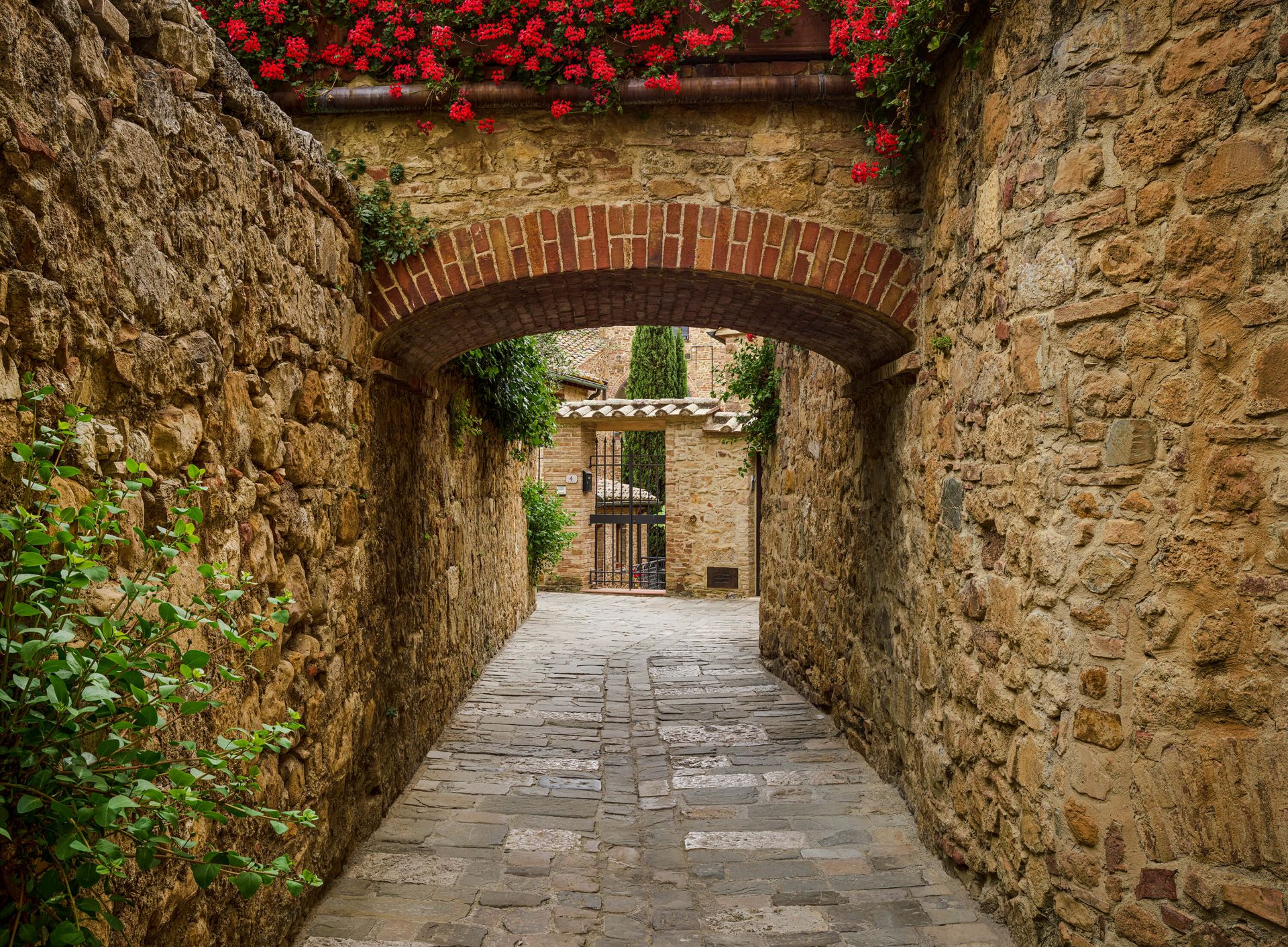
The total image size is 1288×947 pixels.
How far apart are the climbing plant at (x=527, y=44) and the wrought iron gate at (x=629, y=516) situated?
8.39m

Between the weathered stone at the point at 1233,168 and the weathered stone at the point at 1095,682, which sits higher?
the weathered stone at the point at 1233,168

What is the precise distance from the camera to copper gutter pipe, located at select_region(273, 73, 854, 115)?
3889 millimetres

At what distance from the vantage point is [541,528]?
10.8m

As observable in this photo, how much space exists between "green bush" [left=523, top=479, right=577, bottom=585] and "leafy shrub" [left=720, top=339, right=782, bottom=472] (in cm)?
312

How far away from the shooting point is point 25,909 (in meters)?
1.48

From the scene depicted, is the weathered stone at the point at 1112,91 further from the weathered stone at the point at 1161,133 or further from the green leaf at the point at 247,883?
the green leaf at the point at 247,883

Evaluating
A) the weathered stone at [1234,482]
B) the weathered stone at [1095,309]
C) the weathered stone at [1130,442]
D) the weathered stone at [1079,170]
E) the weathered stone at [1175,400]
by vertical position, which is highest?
the weathered stone at [1079,170]

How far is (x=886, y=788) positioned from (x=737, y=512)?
27.2 ft

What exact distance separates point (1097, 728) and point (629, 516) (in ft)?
35.9

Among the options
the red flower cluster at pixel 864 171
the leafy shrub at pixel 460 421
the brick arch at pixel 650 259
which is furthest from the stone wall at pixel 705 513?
the red flower cluster at pixel 864 171

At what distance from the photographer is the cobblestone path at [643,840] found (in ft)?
10.2

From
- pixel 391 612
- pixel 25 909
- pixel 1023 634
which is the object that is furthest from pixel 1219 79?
pixel 391 612

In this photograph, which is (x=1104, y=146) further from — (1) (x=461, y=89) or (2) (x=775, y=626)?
(2) (x=775, y=626)

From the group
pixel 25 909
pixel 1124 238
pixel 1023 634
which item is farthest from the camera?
pixel 1023 634
